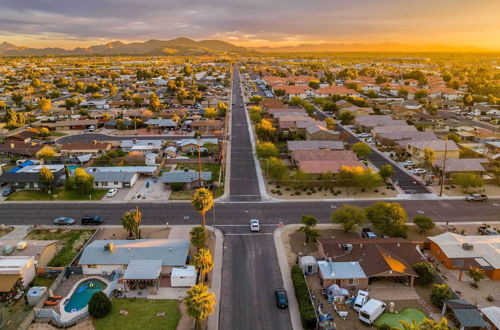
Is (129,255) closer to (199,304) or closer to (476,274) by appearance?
(199,304)

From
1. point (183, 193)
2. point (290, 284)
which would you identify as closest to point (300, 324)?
point (290, 284)

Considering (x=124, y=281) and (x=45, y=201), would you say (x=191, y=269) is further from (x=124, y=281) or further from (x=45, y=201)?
(x=45, y=201)

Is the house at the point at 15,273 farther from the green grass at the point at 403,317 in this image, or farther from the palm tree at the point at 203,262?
the green grass at the point at 403,317

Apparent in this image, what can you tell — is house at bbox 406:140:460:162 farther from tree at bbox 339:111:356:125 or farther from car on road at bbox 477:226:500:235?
tree at bbox 339:111:356:125

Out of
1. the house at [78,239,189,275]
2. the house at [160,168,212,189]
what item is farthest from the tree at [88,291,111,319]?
the house at [160,168,212,189]

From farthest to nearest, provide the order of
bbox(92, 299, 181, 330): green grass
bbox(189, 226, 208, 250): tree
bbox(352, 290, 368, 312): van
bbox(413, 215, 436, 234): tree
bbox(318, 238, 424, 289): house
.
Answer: bbox(413, 215, 436, 234): tree < bbox(189, 226, 208, 250): tree < bbox(318, 238, 424, 289): house < bbox(352, 290, 368, 312): van < bbox(92, 299, 181, 330): green grass

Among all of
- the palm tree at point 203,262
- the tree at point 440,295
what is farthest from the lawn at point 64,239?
the tree at point 440,295
